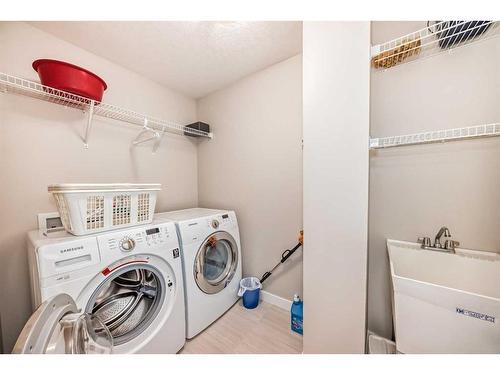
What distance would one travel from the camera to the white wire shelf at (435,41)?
791 mm

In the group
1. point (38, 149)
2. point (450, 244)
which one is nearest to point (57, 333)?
point (38, 149)

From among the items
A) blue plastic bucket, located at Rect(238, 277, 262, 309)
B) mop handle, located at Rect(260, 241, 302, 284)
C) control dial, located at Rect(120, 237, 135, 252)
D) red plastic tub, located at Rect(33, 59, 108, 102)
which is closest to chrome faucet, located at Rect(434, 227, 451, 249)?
mop handle, located at Rect(260, 241, 302, 284)

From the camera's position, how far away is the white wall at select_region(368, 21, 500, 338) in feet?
2.83

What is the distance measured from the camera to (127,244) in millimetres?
981

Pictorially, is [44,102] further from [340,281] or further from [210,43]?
[340,281]

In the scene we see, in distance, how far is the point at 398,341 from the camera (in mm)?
745

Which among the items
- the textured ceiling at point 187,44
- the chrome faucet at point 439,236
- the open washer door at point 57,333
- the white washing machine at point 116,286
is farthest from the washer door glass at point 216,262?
the textured ceiling at point 187,44

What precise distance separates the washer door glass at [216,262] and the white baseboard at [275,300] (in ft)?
1.29

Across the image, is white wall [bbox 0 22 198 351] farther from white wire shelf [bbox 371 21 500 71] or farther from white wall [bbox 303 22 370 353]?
white wire shelf [bbox 371 21 500 71]

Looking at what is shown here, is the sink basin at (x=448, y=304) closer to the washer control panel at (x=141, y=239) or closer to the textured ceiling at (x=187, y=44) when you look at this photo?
the washer control panel at (x=141, y=239)

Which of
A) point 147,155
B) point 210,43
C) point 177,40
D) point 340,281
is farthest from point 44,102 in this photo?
point 340,281

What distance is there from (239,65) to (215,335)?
2.26 meters

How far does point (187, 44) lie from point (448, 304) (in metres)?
2.05

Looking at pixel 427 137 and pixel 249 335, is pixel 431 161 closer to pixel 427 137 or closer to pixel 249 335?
pixel 427 137
